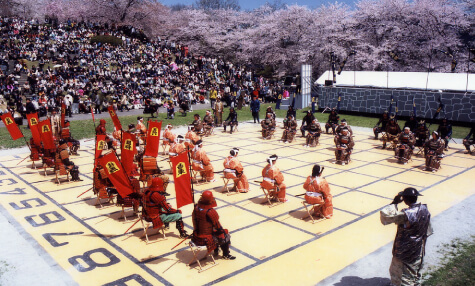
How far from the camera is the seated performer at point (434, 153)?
14.6m

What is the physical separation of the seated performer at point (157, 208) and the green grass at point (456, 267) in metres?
5.28

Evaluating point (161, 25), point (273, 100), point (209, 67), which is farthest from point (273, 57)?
point (161, 25)

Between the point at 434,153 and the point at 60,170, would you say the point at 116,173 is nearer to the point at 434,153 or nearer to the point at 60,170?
the point at 60,170

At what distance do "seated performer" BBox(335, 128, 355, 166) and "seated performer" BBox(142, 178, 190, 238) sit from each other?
8.99 meters

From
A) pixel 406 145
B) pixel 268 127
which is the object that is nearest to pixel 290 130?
pixel 268 127

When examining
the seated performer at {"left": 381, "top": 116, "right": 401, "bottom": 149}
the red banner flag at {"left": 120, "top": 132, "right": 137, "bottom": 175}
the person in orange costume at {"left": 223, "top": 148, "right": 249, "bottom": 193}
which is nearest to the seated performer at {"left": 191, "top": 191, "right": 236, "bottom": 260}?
the red banner flag at {"left": 120, "top": 132, "right": 137, "bottom": 175}

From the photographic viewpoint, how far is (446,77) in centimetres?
2702

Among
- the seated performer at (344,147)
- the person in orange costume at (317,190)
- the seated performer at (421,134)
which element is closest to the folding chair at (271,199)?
the person in orange costume at (317,190)

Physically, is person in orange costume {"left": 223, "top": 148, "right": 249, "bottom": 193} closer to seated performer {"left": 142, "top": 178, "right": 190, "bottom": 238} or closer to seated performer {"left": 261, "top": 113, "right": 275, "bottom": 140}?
seated performer {"left": 142, "top": 178, "right": 190, "bottom": 238}

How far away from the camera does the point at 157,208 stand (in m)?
8.63

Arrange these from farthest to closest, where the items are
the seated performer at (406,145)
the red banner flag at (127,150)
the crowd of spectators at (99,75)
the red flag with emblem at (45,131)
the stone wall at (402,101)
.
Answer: the crowd of spectators at (99,75)
the stone wall at (402,101)
the seated performer at (406,145)
the red flag with emblem at (45,131)
the red banner flag at (127,150)

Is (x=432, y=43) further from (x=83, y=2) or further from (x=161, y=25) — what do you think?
(x=83, y=2)

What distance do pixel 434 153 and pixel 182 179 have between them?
10.9 metres

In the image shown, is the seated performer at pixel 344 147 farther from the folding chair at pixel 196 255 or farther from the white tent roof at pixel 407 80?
Answer: the white tent roof at pixel 407 80
